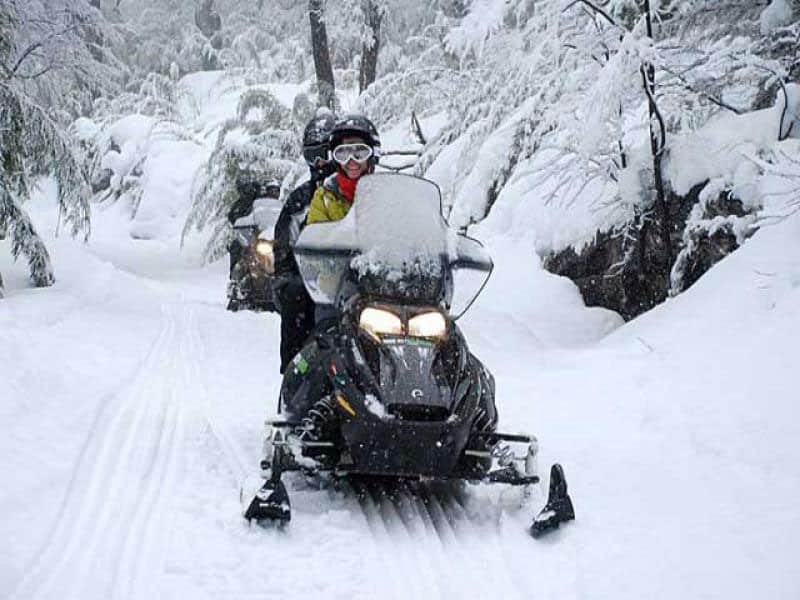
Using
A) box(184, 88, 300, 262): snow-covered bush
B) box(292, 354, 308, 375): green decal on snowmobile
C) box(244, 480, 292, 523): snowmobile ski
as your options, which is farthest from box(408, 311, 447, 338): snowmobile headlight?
box(184, 88, 300, 262): snow-covered bush

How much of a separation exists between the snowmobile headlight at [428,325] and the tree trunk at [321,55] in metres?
13.9

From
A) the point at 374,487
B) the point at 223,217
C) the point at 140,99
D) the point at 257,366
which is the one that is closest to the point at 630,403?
the point at 374,487

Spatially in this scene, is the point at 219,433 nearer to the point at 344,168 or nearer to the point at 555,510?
the point at 344,168

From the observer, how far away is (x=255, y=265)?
13031 mm

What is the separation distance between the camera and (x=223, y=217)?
21297mm

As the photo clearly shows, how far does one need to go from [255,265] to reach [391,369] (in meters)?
9.17

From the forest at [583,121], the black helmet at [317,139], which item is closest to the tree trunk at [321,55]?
the forest at [583,121]

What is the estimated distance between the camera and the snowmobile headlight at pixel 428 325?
169 inches

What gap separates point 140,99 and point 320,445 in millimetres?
33320

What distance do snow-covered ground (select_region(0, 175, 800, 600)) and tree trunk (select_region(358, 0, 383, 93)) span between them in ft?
34.5

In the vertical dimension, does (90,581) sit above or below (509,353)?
above

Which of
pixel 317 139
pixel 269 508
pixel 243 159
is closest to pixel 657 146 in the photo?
pixel 317 139

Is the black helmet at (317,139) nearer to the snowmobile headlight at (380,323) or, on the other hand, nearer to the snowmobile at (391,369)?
the snowmobile at (391,369)

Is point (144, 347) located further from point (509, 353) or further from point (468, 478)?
point (468, 478)
